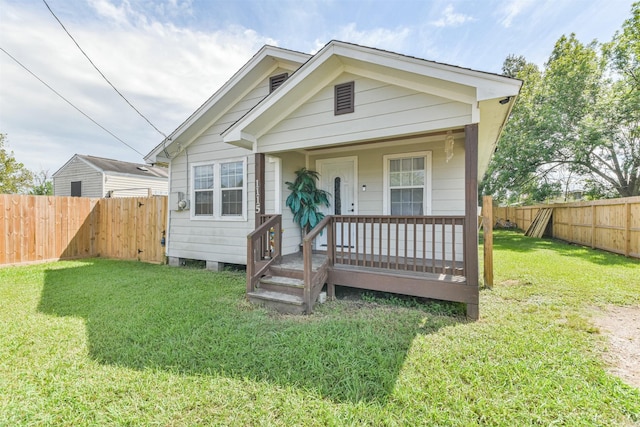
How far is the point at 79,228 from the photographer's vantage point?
8992mm

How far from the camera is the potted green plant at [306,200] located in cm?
595

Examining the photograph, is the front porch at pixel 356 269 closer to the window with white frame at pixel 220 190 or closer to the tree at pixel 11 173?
the window with white frame at pixel 220 190

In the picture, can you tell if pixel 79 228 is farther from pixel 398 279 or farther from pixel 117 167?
pixel 398 279

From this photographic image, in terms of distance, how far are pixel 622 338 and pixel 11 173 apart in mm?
26233

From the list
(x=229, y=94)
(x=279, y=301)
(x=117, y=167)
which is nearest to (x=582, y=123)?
(x=229, y=94)

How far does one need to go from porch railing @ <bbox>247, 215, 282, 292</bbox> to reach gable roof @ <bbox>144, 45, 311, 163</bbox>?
134 inches

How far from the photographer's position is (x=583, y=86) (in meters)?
13.3

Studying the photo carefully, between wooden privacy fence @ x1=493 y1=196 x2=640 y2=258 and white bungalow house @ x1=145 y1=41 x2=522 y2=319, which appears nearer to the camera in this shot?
white bungalow house @ x1=145 y1=41 x2=522 y2=319

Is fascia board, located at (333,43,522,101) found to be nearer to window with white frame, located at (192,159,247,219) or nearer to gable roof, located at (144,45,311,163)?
gable roof, located at (144,45,311,163)

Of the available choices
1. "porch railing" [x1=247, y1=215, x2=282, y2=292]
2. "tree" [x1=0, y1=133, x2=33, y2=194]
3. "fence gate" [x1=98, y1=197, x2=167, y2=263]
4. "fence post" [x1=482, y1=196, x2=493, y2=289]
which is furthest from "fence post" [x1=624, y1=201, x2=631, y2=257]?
"tree" [x1=0, y1=133, x2=33, y2=194]

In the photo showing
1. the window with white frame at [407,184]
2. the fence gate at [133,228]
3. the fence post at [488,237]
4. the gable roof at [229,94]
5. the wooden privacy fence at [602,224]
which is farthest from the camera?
the fence gate at [133,228]

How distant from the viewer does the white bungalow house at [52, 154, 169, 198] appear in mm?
15641

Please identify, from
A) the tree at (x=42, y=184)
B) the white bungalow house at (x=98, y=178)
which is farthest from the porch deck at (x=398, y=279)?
the tree at (x=42, y=184)

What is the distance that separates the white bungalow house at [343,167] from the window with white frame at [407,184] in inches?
0.8
